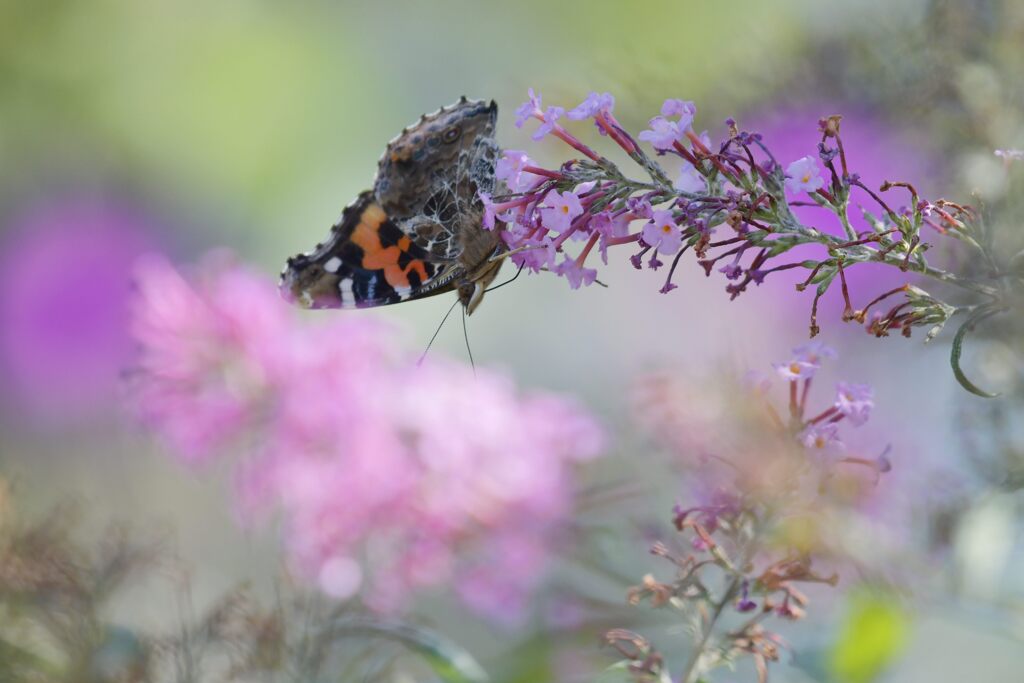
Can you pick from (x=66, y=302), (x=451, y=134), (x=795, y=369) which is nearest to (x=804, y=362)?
(x=795, y=369)

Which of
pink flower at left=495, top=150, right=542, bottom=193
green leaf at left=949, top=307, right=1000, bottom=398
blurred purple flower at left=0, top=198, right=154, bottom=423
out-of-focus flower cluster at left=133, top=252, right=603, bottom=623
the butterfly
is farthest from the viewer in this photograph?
blurred purple flower at left=0, top=198, right=154, bottom=423

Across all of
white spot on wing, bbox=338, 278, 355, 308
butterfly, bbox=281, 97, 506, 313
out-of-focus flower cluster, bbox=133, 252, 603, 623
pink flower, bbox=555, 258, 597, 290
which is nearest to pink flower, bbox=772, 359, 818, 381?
pink flower, bbox=555, 258, 597, 290

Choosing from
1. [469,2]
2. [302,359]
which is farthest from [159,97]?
[302,359]

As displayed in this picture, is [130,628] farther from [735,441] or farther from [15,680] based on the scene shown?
[735,441]

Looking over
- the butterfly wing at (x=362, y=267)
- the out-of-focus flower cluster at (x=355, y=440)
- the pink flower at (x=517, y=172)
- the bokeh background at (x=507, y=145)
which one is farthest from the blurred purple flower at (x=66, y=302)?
the pink flower at (x=517, y=172)

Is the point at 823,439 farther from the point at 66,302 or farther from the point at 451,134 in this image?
the point at 66,302

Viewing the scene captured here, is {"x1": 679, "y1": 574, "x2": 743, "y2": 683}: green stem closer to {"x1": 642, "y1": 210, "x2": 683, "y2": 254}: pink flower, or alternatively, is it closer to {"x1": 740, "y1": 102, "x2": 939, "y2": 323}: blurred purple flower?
{"x1": 642, "y1": 210, "x2": 683, "y2": 254}: pink flower
